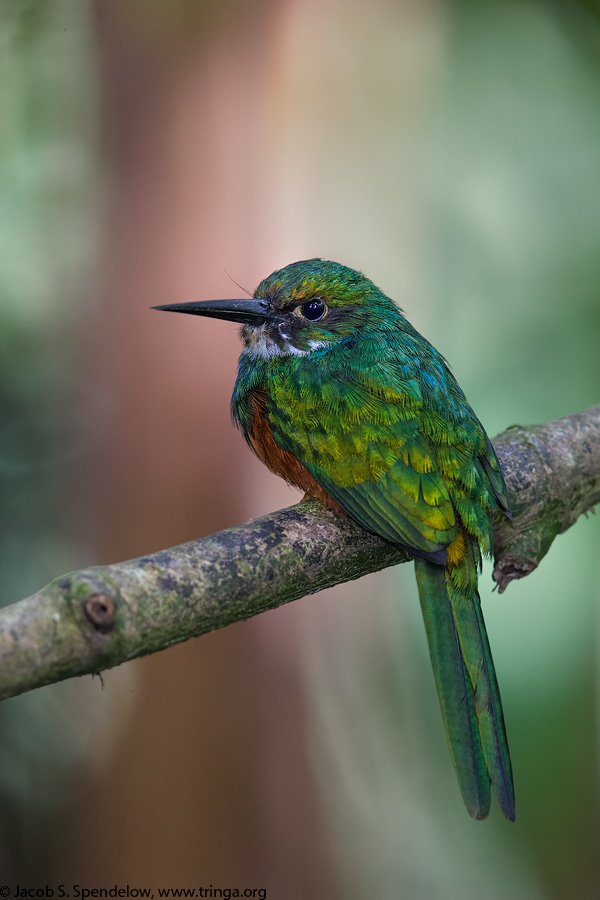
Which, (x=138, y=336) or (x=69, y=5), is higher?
(x=69, y=5)

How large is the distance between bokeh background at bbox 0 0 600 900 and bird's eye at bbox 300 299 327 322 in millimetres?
898

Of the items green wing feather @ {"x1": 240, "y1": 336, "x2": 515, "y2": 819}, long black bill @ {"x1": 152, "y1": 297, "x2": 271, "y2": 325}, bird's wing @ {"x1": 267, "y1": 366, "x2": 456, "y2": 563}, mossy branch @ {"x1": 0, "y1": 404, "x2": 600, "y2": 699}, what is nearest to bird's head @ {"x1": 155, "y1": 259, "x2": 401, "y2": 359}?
long black bill @ {"x1": 152, "y1": 297, "x2": 271, "y2": 325}

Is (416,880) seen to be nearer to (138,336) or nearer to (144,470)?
(144,470)

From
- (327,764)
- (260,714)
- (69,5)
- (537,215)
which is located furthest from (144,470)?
(537,215)

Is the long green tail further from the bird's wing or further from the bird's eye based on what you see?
the bird's eye

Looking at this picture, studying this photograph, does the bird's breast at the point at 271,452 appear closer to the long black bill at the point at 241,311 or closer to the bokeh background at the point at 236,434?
the long black bill at the point at 241,311

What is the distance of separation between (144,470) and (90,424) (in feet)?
0.95

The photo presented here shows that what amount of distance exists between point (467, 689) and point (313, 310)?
1116mm

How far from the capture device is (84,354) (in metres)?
3.36

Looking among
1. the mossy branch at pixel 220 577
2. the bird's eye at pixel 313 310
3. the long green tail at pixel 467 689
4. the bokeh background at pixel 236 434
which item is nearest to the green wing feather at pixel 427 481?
the long green tail at pixel 467 689

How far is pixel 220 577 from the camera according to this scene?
4.42 ft

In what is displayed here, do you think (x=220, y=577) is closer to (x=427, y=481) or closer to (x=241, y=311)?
(x=427, y=481)

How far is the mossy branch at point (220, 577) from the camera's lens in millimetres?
1095

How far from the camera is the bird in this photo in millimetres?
1695
